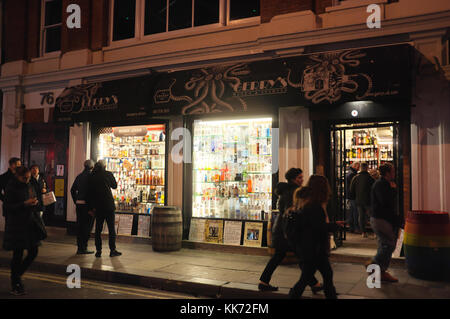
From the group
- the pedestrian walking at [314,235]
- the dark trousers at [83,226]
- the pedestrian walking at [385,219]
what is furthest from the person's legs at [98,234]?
the pedestrian walking at [385,219]

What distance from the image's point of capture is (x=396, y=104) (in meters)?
8.08

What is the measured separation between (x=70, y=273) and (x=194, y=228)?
10.7 feet

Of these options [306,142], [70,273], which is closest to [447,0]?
[306,142]

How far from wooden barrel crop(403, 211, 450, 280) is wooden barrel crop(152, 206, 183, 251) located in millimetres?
4946

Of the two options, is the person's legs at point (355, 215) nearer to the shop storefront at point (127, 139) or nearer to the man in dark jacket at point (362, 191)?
the man in dark jacket at point (362, 191)

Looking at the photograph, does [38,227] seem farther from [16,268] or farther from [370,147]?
[370,147]

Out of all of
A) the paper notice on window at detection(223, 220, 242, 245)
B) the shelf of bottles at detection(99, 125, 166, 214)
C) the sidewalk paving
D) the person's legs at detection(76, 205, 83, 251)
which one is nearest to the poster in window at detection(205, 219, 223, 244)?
the paper notice on window at detection(223, 220, 242, 245)

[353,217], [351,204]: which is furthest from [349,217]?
[351,204]

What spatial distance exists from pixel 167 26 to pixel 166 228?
557 centimetres

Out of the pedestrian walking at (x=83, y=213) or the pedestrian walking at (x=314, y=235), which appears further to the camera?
the pedestrian walking at (x=83, y=213)

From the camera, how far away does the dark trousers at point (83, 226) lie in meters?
9.17

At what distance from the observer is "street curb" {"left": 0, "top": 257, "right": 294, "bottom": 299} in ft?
20.3

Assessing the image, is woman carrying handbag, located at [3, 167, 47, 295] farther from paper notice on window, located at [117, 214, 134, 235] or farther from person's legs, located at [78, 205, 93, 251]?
paper notice on window, located at [117, 214, 134, 235]

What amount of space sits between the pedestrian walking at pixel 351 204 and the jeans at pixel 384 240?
14.2 ft
